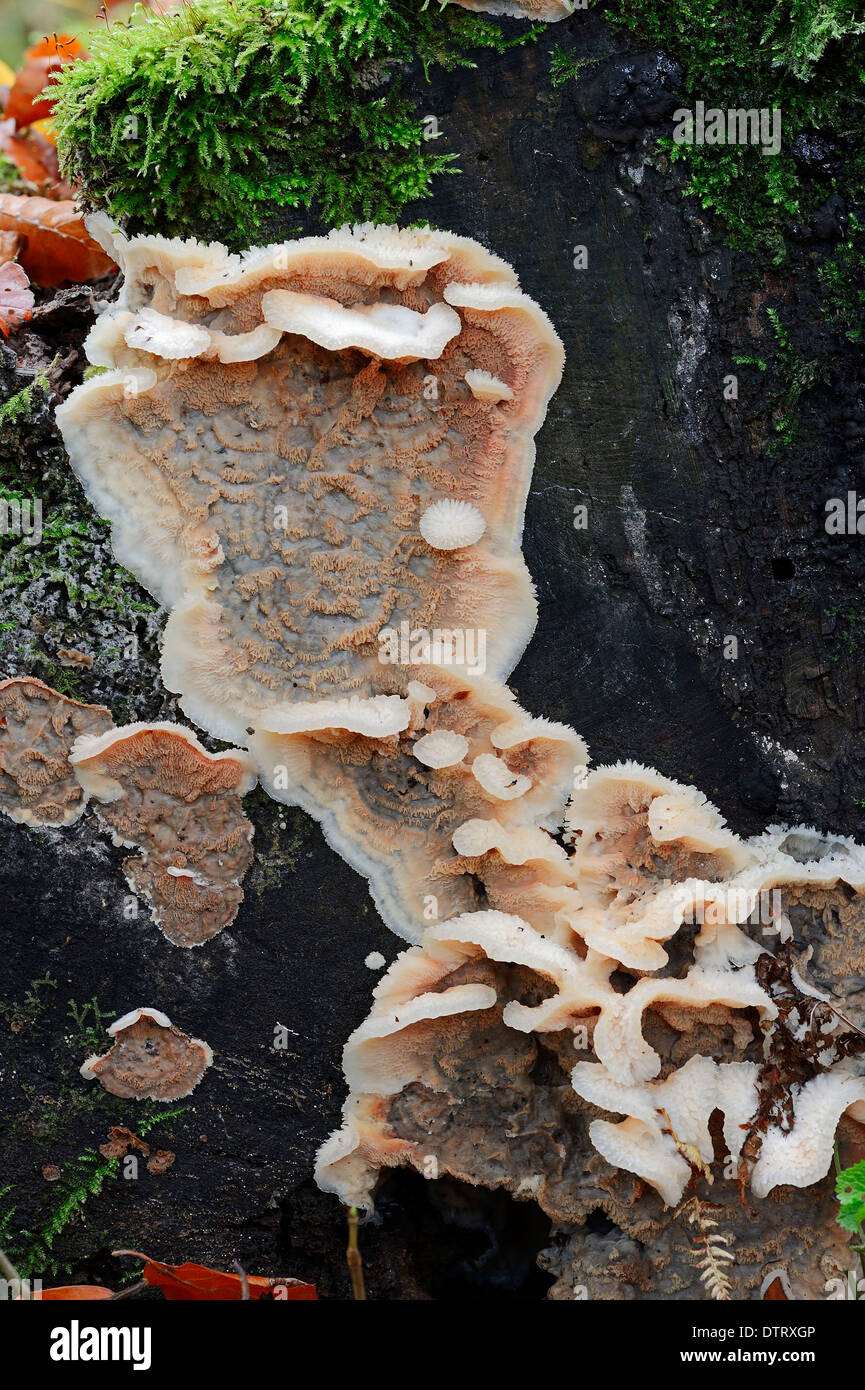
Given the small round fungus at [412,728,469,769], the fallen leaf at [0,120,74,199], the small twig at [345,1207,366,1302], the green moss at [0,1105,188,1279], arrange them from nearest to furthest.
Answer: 1. the small twig at [345,1207,366,1302]
2. the small round fungus at [412,728,469,769]
3. the green moss at [0,1105,188,1279]
4. the fallen leaf at [0,120,74,199]

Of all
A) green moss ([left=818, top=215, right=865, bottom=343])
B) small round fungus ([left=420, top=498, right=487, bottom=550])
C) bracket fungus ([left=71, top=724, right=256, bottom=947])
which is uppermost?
green moss ([left=818, top=215, right=865, bottom=343])

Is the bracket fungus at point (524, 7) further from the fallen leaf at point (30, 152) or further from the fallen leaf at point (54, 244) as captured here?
the fallen leaf at point (30, 152)

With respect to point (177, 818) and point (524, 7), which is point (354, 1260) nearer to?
point (177, 818)

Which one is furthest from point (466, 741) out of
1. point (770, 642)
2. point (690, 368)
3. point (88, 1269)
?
point (88, 1269)

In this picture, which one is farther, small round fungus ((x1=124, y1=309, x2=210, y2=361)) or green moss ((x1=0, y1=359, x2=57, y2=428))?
green moss ((x1=0, y1=359, x2=57, y2=428))

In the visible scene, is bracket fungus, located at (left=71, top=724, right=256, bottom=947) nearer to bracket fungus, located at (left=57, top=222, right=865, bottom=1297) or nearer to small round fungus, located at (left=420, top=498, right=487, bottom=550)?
bracket fungus, located at (left=57, top=222, right=865, bottom=1297)

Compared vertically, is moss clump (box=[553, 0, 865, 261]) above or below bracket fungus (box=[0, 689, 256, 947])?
above

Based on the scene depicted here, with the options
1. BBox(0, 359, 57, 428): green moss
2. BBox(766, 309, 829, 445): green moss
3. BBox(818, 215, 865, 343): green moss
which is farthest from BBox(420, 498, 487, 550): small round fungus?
BBox(818, 215, 865, 343): green moss
